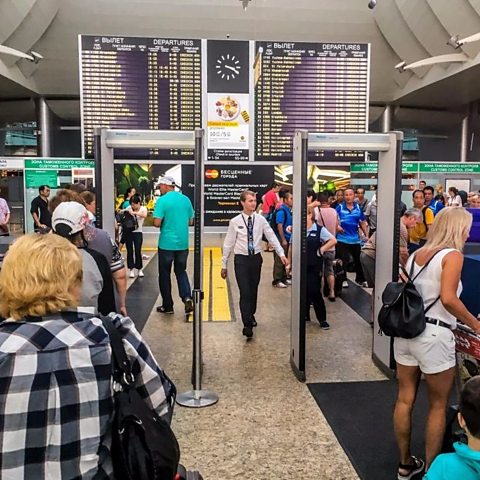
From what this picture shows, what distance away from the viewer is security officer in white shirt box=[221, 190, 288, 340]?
18.7 feet

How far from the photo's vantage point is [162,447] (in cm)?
144

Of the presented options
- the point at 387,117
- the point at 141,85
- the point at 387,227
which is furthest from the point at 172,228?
the point at 387,117

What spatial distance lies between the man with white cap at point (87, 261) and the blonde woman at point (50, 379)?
4.53 ft

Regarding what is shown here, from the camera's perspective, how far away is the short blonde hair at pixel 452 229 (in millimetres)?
2764

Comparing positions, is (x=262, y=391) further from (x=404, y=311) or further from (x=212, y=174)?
(x=212, y=174)

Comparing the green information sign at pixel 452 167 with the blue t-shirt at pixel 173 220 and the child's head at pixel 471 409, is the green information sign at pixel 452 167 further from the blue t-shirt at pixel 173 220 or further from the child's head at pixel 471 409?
the child's head at pixel 471 409

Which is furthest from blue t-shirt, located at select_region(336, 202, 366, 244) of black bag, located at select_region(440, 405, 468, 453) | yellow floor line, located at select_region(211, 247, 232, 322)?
black bag, located at select_region(440, 405, 468, 453)

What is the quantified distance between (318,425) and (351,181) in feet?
45.4

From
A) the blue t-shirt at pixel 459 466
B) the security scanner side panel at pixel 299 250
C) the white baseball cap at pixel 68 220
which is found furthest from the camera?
the security scanner side panel at pixel 299 250

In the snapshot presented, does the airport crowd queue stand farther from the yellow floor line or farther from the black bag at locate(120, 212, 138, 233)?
the black bag at locate(120, 212, 138, 233)

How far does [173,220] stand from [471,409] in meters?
5.10

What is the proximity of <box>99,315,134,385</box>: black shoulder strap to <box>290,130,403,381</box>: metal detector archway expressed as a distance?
3046 mm

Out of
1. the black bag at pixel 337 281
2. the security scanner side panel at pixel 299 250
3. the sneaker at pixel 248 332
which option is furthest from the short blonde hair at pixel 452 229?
the black bag at pixel 337 281

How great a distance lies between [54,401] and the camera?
4.38 feet
